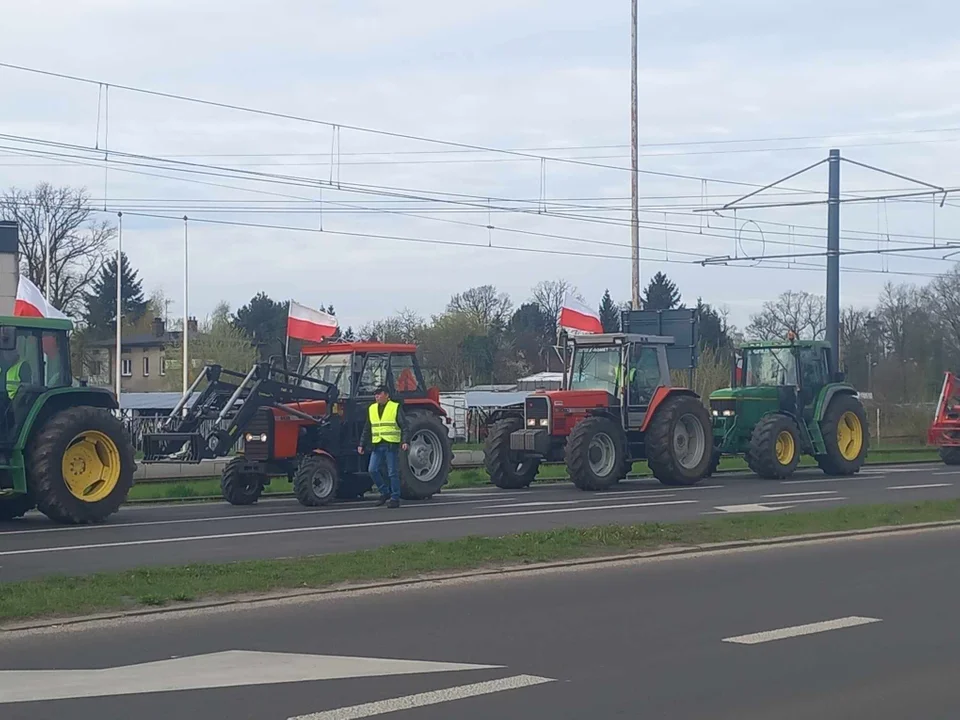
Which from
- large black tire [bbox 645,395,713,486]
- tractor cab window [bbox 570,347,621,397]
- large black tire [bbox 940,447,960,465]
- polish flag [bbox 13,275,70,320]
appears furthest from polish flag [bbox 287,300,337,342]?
large black tire [bbox 940,447,960,465]

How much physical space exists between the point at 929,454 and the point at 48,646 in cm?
3430

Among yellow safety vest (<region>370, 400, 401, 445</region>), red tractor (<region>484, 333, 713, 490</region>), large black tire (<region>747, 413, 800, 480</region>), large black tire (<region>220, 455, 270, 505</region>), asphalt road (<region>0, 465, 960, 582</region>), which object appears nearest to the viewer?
asphalt road (<region>0, 465, 960, 582</region>)

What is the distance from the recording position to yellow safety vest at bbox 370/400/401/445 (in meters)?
19.4

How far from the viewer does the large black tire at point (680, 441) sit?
80.6 ft

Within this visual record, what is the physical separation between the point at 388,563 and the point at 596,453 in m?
11.7

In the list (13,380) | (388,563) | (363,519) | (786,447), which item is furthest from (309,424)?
(786,447)

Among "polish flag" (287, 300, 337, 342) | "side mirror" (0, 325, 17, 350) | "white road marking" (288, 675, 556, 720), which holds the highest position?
"polish flag" (287, 300, 337, 342)

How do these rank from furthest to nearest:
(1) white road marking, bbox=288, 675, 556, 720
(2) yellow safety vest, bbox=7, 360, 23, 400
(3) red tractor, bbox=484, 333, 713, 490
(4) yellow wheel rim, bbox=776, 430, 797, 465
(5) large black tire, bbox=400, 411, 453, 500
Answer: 1. (4) yellow wheel rim, bbox=776, 430, 797, 465
2. (3) red tractor, bbox=484, 333, 713, 490
3. (5) large black tire, bbox=400, 411, 453, 500
4. (2) yellow safety vest, bbox=7, 360, 23, 400
5. (1) white road marking, bbox=288, 675, 556, 720

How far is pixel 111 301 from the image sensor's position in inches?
3627

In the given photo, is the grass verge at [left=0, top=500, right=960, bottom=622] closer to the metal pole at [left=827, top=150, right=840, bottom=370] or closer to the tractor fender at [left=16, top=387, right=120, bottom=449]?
the tractor fender at [left=16, top=387, right=120, bottom=449]

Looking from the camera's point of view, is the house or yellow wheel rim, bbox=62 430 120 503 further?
the house

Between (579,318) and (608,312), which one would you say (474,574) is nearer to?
(579,318)

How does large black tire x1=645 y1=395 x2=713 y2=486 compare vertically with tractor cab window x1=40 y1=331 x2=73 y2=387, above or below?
below

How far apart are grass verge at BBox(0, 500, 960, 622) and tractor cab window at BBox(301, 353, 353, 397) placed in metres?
6.91
